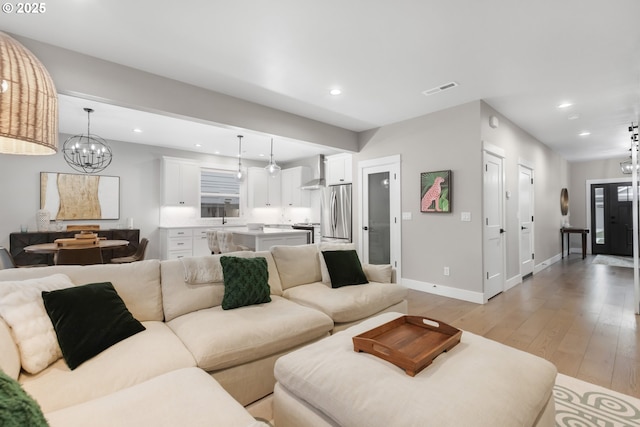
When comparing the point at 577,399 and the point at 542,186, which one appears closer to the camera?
the point at 577,399

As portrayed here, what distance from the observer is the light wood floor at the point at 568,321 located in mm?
2355

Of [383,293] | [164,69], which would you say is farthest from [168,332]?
[164,69]

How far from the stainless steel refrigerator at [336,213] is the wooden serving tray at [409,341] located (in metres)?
3.88

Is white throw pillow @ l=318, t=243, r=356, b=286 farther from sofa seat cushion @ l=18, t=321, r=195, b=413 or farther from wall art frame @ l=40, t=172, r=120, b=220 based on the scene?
wall art frame @ l=40, t=172, r=120, b=220

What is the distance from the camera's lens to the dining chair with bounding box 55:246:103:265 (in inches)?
135

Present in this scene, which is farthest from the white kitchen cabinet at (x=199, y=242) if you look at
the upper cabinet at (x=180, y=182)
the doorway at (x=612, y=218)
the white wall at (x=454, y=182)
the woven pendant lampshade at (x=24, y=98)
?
the doorway at (x=612, y=218)

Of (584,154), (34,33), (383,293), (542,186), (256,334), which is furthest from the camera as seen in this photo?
(584,154)

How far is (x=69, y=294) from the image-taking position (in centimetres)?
166

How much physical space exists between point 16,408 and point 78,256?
363cm

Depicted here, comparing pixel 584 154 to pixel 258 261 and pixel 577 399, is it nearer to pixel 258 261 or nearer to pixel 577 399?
pixel 577 399

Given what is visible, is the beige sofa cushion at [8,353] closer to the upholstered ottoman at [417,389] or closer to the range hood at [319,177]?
the upholstered ottoman at [417,389]

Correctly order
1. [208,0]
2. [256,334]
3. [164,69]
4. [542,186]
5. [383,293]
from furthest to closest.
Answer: [542,186] < [164,69] < [383,293] < [208,0] < [256,334]

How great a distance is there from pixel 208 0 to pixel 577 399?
11.9 ft

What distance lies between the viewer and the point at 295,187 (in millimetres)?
7820
